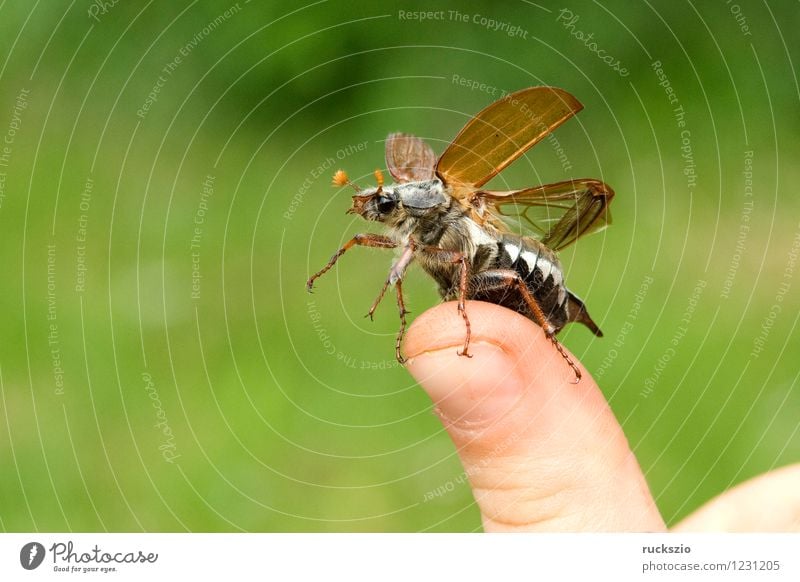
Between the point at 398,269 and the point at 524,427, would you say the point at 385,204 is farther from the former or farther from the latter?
the point at 524,427

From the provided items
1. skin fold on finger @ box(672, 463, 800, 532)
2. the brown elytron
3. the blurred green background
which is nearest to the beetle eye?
the brown elytron

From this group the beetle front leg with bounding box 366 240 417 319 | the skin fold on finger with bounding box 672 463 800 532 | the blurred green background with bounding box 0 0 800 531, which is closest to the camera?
the beetle front leg with bounding box 366 240 417 319

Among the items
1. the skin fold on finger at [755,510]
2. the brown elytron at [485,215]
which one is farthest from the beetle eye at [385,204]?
the skin fold on finger at [755,510]

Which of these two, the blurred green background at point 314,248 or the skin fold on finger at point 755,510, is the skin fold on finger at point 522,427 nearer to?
the skin fold on finger at point 755,510

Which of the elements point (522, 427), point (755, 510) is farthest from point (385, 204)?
point (755, 510)

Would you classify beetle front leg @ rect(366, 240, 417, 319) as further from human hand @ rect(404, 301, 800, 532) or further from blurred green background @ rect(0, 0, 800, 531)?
blurred green background @ rect(0, 0, 800, 531)

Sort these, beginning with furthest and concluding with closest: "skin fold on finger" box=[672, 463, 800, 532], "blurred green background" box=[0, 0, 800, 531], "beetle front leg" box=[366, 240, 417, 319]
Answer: "blurred green background" box=[0, 0, 800, 531] → "skin fold on finger" box=[672, 463, 800, 532] → "beetle front leg" box=[366, 240, 417, 319]
